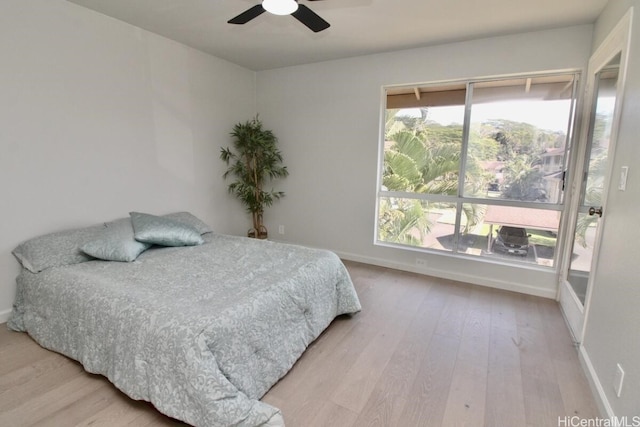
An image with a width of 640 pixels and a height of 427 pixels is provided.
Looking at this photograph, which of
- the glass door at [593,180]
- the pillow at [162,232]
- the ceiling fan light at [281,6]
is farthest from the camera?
the pillow at [162,232]

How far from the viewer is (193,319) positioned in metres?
1.55

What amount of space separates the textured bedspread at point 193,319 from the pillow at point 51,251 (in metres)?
0.08

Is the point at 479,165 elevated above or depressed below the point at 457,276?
above

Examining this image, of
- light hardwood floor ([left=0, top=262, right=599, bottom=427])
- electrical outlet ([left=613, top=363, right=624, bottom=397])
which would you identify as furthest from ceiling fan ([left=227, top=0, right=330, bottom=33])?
electrical outlet ([left=613, top=363, right=624, bottom=397])

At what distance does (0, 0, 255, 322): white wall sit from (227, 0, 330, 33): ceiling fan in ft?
4.87

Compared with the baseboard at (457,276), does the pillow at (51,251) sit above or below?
above

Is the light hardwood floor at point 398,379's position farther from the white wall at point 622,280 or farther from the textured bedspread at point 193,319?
the white wall at point 622,280

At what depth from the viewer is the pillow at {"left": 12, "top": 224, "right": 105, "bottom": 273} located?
226 cm

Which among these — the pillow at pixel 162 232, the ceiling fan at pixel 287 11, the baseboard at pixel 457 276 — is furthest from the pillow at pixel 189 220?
the ceiling fan at pixel 287 11

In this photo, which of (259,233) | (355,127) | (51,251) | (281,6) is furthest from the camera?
(259,233)

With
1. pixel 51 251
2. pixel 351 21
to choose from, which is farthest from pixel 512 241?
pixel 51 251

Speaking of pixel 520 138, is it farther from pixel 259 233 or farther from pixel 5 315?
pixel 5 315

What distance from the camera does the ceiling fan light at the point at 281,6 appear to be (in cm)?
181

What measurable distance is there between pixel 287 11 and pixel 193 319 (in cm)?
185
